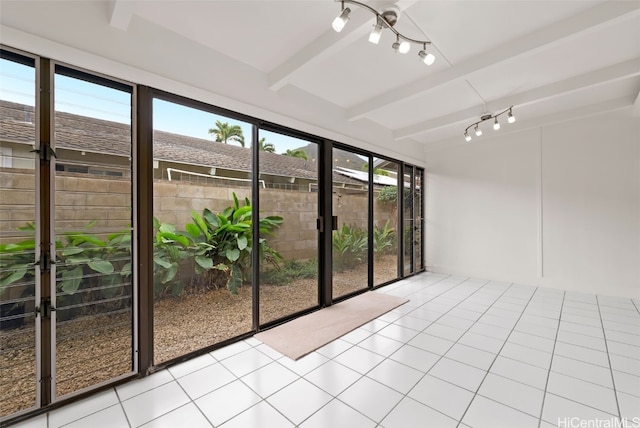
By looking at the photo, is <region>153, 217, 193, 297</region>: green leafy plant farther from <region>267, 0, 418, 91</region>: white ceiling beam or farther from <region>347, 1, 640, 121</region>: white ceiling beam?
<region>347, 1, 640, 121</region>: white ceiling beam

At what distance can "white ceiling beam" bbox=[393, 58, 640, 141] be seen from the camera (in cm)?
275

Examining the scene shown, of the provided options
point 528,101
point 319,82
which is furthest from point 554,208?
point 319,82

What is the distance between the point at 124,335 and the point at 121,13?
241 cm

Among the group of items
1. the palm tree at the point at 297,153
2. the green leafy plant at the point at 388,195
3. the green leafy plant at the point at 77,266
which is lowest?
the green leafy plant at the point at 77,266

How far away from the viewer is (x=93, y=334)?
198cm

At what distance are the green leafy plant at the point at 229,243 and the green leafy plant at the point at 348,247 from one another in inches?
45.7

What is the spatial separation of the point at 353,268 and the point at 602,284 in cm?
387

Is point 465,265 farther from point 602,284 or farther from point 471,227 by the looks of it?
point 602,284

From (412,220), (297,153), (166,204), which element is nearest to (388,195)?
(412,220)

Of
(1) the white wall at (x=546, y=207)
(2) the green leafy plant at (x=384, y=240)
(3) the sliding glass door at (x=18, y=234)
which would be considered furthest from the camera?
(2) the green leafy plant at (x=384, y=240)

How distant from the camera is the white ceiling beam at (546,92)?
2.75 meters

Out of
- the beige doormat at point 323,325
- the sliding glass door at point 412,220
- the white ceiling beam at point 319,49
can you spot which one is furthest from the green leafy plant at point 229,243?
the sliding glass door at point 412,220

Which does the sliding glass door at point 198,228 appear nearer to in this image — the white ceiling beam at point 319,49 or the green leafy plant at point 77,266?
the green leafy plant at point 77,266

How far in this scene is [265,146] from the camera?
3092 mm
